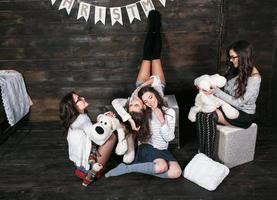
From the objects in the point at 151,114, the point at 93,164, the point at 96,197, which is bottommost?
the point at 96,197

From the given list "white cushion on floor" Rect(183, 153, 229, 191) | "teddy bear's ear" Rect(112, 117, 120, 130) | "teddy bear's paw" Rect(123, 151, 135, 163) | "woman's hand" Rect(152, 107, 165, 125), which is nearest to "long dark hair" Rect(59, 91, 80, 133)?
"teddy bear's ear" Rect(112, 117, 120, 130)

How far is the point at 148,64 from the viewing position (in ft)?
10.5


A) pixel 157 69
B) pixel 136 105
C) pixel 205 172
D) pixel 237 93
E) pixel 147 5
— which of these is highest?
pixel 147 5

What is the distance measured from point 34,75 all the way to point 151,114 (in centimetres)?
162

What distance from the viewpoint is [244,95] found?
8.43 feet

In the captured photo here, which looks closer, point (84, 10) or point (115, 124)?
point (115, 124)

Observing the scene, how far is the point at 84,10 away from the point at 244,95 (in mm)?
1821

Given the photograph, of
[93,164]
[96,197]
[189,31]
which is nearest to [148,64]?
[189,31]

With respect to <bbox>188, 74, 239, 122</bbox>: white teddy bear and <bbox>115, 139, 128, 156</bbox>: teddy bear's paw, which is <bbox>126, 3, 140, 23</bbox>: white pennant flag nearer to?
<bbox>188, 74, 239, 122</bbox>: white teddy bear

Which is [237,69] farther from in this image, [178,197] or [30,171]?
[30,171]

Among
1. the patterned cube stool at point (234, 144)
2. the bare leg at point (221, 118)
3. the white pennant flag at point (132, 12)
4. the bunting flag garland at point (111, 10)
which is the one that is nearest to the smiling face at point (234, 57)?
the bare leg at point (221, 118)

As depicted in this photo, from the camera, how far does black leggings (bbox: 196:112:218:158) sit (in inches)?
103

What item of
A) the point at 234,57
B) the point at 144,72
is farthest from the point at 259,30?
the point at 144,72

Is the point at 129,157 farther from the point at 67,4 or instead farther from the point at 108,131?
the point at 67,4
